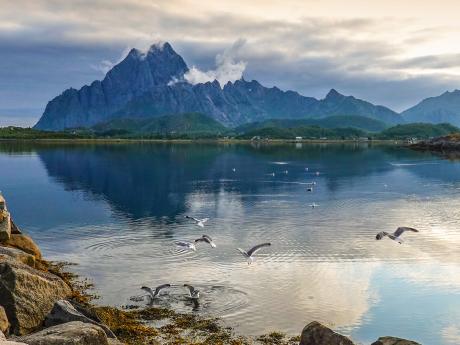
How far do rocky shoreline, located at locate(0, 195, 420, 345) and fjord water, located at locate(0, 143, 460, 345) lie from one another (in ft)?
6.16

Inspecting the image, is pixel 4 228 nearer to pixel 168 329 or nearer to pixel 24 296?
pixel 24 296

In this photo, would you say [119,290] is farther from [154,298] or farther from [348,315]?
[348,315]

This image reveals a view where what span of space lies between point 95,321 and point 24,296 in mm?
4646

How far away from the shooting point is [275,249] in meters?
55.1

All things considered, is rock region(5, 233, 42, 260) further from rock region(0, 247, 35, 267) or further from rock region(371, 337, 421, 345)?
rock region(371, 337, 421, 345)

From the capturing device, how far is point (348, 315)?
117ft

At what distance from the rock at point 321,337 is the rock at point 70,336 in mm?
9997

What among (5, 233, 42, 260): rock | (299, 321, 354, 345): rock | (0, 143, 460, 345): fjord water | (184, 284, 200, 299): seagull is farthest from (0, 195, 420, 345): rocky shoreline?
(5, 233, 42, 260): rock

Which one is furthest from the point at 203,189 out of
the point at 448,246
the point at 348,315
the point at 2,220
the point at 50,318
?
the point at 50,318

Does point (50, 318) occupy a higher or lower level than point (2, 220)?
lower

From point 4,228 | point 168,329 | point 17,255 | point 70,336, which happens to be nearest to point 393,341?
point 168,329

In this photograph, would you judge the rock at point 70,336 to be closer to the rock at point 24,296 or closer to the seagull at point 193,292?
the rock at point 24,296

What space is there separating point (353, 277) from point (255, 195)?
5751 cm

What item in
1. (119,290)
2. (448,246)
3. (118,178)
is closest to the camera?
(119,290)
